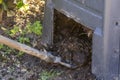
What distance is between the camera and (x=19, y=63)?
389 centimetres

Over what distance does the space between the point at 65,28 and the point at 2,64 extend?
0.68 m

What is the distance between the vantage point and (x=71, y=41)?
3760 mm

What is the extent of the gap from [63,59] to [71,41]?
18cm

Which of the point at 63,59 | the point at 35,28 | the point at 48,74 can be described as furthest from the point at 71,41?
the point at 35,28

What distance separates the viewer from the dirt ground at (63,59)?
143 inches

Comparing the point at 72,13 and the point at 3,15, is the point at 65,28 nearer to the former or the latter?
the point at 72,13

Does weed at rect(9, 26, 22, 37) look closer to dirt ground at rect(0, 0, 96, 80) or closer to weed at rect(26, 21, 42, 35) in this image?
weed at rect(26, 21, 42, 35)

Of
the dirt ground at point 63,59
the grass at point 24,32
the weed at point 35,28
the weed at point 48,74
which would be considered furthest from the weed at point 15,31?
the weed at point 48,74

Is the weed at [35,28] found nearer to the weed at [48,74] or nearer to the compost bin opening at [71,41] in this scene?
the compost bin opening at [71,41]

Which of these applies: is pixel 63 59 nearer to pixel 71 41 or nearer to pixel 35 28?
pixel 71 41

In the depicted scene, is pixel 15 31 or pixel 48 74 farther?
pixel 15 31

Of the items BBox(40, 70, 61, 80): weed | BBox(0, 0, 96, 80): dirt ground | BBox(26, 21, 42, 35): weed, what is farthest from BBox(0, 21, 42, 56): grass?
BBox(40, 70, 61, 80): weed

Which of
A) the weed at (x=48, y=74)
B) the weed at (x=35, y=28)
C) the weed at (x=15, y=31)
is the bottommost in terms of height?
the weed at (x=48, y=74)

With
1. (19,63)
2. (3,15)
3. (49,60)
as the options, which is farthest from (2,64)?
(3,15)
